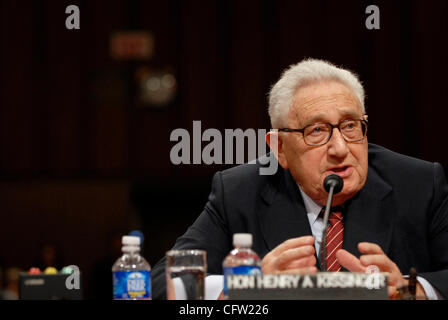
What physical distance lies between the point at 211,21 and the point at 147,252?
8.03ft

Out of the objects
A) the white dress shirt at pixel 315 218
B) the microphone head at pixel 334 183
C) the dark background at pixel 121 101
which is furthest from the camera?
the dark background at pixel 121 101

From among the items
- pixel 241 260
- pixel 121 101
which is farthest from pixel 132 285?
pixel 121 101

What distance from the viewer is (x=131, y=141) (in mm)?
7055

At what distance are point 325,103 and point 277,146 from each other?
0.30 m

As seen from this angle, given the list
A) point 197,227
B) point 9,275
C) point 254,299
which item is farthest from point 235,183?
point 9,275

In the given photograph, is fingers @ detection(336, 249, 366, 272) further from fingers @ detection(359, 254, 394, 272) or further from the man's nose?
the man's nose

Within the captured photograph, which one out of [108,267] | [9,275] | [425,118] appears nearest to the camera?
→ [9,275]

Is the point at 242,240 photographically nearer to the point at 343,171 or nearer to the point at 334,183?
the point at 334,183

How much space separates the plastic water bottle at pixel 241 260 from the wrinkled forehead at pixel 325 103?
63 cm

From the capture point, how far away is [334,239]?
7.16 ft

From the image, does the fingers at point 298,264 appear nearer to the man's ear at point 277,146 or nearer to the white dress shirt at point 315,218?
the white dress shirt at point 315,218

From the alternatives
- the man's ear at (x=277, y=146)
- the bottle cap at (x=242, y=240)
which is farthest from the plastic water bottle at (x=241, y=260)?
the man's ear at (x=277, y=146)

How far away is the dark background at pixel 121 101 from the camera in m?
6.86
